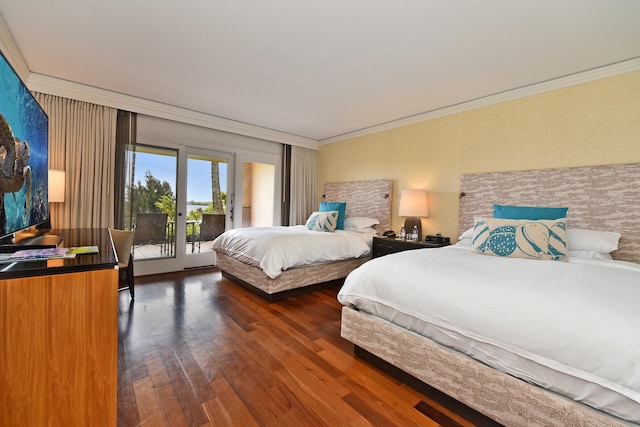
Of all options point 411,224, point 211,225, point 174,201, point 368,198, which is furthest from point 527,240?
point 174,201

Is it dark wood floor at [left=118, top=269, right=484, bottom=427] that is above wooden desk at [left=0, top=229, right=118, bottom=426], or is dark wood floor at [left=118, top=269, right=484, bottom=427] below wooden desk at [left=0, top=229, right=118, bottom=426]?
below

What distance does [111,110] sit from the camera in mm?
3553

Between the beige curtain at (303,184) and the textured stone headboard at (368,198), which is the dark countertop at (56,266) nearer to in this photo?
the textured stone headboard at (368,198)

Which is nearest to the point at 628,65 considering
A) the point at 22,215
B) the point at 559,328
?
the point at 559,328

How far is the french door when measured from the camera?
398 cm

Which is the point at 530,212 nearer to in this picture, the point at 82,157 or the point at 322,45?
the point at 322,45

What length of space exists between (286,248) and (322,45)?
2.03 metres

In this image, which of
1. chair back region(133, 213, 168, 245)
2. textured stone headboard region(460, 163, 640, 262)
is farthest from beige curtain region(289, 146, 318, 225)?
textured stone headboard region(460, 163, 640, 262)

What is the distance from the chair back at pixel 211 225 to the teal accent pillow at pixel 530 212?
406 centimetres

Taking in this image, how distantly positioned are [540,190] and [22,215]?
4.22 m

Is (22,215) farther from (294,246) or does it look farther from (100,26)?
(294,246)

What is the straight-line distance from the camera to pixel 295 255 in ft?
10.4

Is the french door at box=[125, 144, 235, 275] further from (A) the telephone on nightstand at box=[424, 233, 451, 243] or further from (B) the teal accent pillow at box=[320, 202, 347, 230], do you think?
(A) the telephone on nightstand at box=[424, 233, 451, 243]

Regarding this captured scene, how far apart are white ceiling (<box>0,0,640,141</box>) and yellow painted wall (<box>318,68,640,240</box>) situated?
265mm
